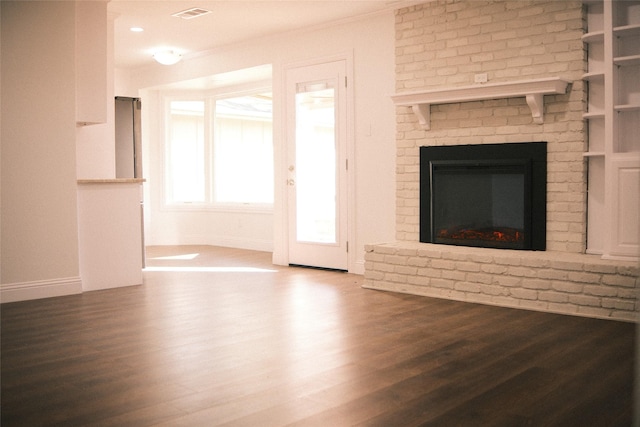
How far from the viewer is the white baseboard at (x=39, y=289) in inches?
184

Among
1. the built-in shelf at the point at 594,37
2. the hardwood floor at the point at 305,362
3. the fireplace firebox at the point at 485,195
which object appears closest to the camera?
the hardwood floor at the point at 305,362

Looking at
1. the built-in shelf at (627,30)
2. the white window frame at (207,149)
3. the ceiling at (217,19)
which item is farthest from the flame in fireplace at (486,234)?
the white window frame at (207,149)

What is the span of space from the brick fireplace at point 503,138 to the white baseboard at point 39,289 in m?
2.40

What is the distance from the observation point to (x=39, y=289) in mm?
4812

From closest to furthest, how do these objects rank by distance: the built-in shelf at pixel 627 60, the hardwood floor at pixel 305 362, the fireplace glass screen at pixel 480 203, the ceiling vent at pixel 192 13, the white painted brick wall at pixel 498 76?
the hardwood floor at pixel 305 362
the built-in shelf at pixel 627 60
the white painted brick wall at pixel 498 76
the fireplace glass screen at pixel 480 203
the ceiling vent at pixel 192 13

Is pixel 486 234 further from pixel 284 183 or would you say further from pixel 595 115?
pixel 284 183

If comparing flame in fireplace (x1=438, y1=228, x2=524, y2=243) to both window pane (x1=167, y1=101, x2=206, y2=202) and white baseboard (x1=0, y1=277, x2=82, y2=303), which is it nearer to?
white baseboard (x1=0, y1=277, x2=82, y2=303)

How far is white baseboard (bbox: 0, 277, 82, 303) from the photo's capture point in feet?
15.3

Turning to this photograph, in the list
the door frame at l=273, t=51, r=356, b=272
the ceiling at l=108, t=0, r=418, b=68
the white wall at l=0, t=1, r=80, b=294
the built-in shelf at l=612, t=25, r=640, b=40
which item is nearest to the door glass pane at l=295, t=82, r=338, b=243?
the door frame at l=273, t=51, r=356, b=272

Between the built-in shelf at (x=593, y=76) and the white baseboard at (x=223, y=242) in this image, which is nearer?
the built-in shelf at (x=593, y=76)

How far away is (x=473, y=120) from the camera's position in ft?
→ 17.0

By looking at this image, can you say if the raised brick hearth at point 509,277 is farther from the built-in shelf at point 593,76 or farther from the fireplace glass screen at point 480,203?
the built-in shelf at point 593,76

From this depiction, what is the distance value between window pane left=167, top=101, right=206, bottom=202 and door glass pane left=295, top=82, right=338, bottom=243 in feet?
9.40

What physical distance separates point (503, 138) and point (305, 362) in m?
2.82
